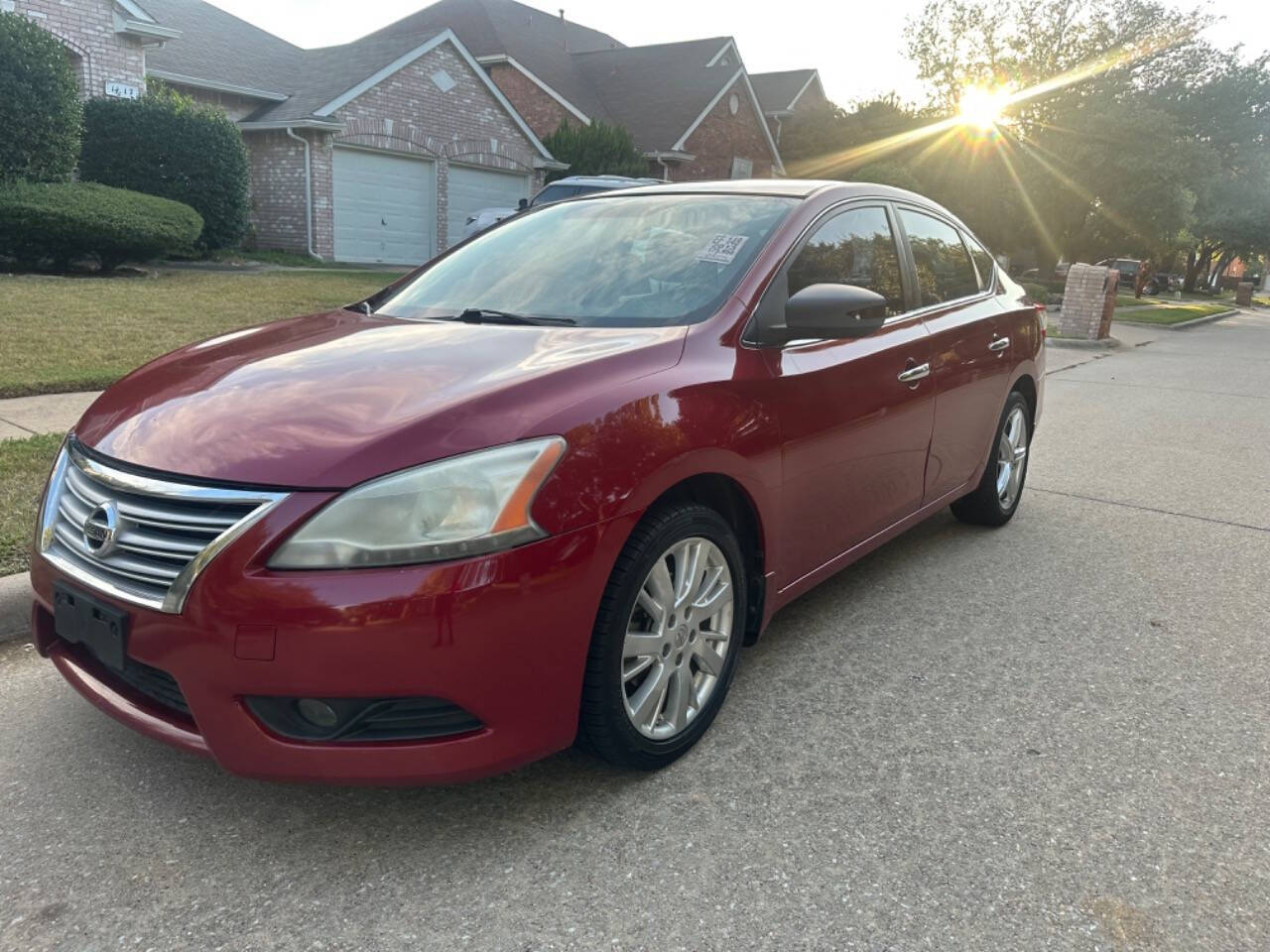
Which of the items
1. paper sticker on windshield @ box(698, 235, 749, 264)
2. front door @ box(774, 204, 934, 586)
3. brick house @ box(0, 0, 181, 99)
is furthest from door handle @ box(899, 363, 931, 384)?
brick house @ box(0, 0, 181, 99)

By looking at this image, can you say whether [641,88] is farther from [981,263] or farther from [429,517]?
[429,517]

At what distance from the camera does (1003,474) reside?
17.1ft

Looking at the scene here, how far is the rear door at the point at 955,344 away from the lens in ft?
13.7

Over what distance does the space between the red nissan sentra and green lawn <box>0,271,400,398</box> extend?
14.9 ft

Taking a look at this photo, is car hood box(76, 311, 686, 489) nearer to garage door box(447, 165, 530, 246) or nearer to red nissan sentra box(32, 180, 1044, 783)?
red nissan sentra box(32, 180, 1044, 783)

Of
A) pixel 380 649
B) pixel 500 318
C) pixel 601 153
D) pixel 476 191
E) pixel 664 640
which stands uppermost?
pixel 601 153

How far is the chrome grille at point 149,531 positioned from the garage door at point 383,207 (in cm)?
1977

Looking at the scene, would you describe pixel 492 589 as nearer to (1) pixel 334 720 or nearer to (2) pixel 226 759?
(1) pixel 334 720

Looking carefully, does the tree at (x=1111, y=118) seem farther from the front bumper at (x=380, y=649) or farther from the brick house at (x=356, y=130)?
the front bumper at (x=380, y=649)

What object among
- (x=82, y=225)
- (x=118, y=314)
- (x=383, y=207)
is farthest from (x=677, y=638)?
(x=383, y=207)

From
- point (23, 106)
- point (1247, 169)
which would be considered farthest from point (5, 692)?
point (1247, 169)

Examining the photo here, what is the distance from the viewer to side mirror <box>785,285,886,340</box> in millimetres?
3094

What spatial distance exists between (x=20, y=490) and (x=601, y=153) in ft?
74.5

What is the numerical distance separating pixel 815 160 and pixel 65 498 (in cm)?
3545
